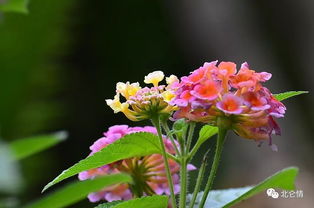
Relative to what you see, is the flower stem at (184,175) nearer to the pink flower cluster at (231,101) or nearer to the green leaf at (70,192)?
the pink flower cluster at (231,101)

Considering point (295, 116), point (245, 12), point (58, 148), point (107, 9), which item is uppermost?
point (107, 9)

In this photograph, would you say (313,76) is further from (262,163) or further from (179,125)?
(179,125)

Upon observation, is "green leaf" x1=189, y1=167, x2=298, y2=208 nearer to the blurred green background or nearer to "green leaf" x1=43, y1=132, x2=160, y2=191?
"green leaf" x1=43, y1=132, x2=160, y2=191

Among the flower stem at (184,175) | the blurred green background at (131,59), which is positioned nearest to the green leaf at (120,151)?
the flower stem at (184,175)

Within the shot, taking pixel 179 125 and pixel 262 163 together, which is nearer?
pixel 179 125

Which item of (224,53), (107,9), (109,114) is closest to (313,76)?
(224,53)

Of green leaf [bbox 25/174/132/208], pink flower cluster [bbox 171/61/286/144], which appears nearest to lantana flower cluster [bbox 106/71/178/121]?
pink flower cluster [bbox 171/61/286/144]

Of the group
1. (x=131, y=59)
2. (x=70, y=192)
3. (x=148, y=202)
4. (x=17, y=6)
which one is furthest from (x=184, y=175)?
(x=131, y=59)
